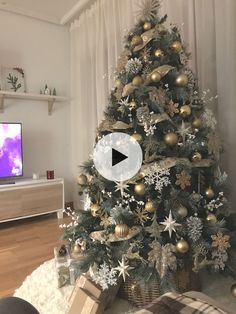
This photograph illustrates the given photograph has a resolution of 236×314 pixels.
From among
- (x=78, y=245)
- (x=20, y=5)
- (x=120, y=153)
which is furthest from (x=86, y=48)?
(x=78, y=245)

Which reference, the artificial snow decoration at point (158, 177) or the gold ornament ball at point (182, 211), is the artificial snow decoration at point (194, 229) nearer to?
the gold ornament ball at point (182, 211)

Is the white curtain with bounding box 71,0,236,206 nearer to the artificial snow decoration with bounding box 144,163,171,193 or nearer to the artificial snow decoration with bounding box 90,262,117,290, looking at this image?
the artificial snow decoration with bounding box 144,163,171,193

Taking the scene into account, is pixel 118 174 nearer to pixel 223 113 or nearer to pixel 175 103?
pixel 175 103

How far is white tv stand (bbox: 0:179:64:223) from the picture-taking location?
118 inches

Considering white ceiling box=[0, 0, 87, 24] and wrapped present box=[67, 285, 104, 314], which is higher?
white ceiling box=[0, 0, 87, 24]

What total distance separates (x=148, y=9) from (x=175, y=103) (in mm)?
622

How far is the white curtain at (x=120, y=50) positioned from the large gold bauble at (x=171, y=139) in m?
0.69

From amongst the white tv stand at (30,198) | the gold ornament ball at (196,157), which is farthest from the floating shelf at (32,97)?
the gold ornament ball at (196,157)

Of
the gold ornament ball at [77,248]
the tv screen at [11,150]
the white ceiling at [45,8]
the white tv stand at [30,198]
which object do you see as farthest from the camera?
the white ceiling at [45,8]

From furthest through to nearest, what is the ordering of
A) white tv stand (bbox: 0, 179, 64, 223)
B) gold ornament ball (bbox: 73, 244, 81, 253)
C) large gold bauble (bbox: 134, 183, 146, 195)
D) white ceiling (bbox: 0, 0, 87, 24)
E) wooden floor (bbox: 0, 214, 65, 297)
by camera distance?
white ceiling (bbox: 0, 0, 87, 24) → white tv stand (bbox: 0, 179, 64, 223) → wooden floor (bbox: 0, 214, 65, 297) → gold ornament ball (bbox: 73, 244, 81, 253) → large gold bauble (bbox: 134, 183, 146, 195)

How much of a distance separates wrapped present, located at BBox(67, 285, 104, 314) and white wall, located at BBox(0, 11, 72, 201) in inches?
94.3

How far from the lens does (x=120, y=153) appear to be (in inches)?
62.5

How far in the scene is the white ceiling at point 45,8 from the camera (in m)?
3.26

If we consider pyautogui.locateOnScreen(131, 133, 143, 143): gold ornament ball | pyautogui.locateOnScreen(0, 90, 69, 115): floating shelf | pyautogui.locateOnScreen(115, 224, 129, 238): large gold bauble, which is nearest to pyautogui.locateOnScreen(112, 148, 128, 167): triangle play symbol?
pyautogui.locateOnScreen(131, 133, 143, 143): gold ornament ball
